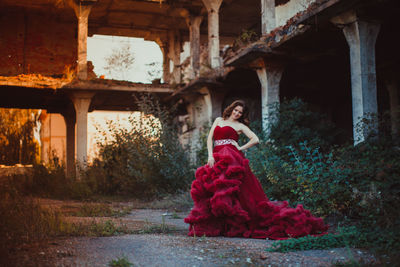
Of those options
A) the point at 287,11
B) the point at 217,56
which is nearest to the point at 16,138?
the point at 217,56

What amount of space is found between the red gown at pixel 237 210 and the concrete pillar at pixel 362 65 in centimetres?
301

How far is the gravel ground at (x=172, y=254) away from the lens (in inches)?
148

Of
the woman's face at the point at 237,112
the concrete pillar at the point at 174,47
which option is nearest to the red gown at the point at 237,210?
the woman's face at the point at 237,112

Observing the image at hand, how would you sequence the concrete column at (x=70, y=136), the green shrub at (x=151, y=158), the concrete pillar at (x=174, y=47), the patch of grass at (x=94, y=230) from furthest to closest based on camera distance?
the concrete column at (x=70, y=136)
the concrete pillar at (x=174, y=47)
the green shrub at (x=151, y=158)
the patch of grass at (x=94, y=230)

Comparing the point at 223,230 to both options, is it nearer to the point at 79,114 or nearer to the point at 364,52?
the point at 364,52

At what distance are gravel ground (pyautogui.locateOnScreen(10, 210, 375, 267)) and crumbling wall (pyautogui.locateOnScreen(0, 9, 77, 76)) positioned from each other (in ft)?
43.0

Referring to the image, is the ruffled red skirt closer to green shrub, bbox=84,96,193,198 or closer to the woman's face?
the woman's face

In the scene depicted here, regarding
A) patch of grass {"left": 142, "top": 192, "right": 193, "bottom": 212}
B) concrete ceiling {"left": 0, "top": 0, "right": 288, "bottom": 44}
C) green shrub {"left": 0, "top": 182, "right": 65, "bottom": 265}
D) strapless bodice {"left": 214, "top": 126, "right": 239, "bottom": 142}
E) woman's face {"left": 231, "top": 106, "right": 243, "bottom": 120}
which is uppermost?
concrete ceiling {"left": 0, "top": 0, "right": 288, "bottom": 44}

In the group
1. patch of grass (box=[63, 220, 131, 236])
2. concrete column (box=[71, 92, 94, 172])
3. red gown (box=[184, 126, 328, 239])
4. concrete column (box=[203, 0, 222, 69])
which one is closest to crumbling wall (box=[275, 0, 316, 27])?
concrete column (box=[203, 0, 222, 69])

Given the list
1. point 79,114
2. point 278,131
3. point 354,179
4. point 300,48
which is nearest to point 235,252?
point 354,179

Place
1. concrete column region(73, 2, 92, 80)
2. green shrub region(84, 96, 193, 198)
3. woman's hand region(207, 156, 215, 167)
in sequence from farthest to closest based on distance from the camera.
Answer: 1. concrete column region(73, 2, 92, 80)
2. green shrub region(84, 96, 193, 198)
3. woman's hand region(207, 156, 215, 167)

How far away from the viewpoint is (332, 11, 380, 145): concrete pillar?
7.63 metres

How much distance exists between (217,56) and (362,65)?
6.60 m

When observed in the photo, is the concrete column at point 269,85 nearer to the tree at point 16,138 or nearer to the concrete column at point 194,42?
the concrete column at point 194,42
